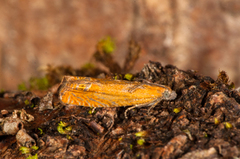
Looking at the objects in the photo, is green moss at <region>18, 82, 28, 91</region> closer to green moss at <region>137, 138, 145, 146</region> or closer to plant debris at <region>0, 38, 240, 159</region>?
plant debris at <region>0, 38, 240, 159</region>

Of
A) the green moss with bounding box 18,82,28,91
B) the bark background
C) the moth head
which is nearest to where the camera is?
the moth head

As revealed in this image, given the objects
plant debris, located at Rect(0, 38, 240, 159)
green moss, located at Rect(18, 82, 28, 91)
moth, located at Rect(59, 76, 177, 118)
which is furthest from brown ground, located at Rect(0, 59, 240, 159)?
green moss, located at Rect(18, 82, 28, 91)

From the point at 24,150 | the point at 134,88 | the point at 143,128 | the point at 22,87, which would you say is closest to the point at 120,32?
the point at 134,88

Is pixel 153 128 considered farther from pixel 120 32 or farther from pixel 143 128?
pixel 120 32

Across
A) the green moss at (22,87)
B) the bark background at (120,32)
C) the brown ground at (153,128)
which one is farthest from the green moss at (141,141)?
the green moss at (22,87)

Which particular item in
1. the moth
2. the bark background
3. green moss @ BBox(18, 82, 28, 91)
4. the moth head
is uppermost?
the bark background

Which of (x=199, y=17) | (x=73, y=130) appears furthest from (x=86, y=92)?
(x=199, y=17)

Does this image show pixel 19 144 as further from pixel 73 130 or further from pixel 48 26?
pixel 48 26
